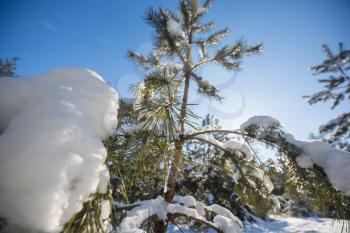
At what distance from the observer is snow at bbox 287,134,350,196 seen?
5.88 feet

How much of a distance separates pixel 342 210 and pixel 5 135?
7.96ft

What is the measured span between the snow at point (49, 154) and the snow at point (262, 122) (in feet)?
6.75

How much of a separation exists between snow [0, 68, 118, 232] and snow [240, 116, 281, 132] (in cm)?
206

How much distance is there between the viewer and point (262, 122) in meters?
2.60

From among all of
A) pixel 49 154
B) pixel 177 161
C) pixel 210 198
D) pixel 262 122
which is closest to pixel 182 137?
pixel 262 122

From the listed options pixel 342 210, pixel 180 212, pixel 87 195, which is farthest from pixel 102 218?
pixel 180 212

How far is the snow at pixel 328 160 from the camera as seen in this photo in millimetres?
1793

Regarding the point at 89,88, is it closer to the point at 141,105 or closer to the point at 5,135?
the point at 141,105

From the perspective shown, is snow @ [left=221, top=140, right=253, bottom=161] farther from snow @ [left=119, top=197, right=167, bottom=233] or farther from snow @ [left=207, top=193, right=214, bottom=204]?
snow @ [left=207, top=193, right=214, bottom=204]

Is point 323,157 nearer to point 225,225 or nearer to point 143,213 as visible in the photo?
point 225,225

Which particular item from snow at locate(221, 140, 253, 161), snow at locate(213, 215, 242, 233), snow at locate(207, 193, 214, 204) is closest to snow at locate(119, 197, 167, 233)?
snow at locate(213, 215, 242, 233)

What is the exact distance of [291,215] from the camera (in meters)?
16.8

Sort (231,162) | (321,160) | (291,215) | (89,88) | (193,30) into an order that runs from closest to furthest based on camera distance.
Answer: (89,88)
(321,160)
(231,162)
(193,30)
(291,215)

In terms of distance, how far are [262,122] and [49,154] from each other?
7.85 feet
